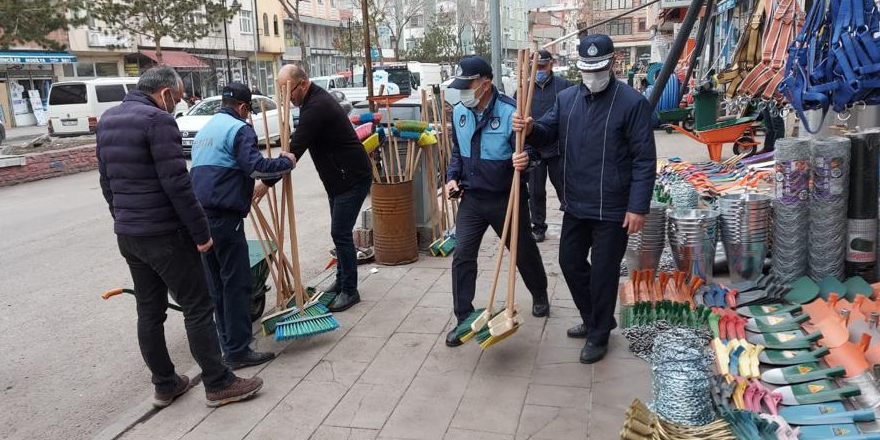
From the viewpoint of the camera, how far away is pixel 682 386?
3.21 m

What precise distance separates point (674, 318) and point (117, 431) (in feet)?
11.0

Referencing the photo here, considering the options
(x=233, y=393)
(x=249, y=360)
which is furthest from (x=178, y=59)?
(x=233, y=393)

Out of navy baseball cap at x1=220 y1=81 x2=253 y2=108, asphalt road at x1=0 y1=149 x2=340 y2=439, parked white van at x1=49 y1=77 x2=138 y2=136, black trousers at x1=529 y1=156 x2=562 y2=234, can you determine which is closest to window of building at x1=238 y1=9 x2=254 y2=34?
parked white van at x1=49 y1=77 x2=138 y2=136

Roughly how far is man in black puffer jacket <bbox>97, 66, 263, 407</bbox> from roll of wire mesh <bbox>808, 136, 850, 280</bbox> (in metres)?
3.86

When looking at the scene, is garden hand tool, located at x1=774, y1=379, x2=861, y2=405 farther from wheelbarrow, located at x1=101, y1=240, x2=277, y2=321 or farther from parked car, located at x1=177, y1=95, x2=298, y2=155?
parked car, located at x1=177, y1=95, x2=298, y2=155

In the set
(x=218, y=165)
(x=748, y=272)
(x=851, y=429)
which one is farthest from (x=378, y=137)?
(x=851, y=429)

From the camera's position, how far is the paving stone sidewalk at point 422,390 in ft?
11.6

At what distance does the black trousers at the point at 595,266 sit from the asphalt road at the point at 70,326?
271 centimetres

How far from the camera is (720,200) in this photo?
533cm

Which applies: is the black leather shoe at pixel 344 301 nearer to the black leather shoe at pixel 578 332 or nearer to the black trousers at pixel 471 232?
the black trousers at pixel 471 232

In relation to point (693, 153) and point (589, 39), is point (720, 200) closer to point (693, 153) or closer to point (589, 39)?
point (589, 39)

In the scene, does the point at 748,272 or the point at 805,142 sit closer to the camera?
the point at 805,142

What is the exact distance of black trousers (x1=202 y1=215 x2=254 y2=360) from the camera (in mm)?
4328

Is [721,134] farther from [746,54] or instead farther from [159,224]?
[159,224]
